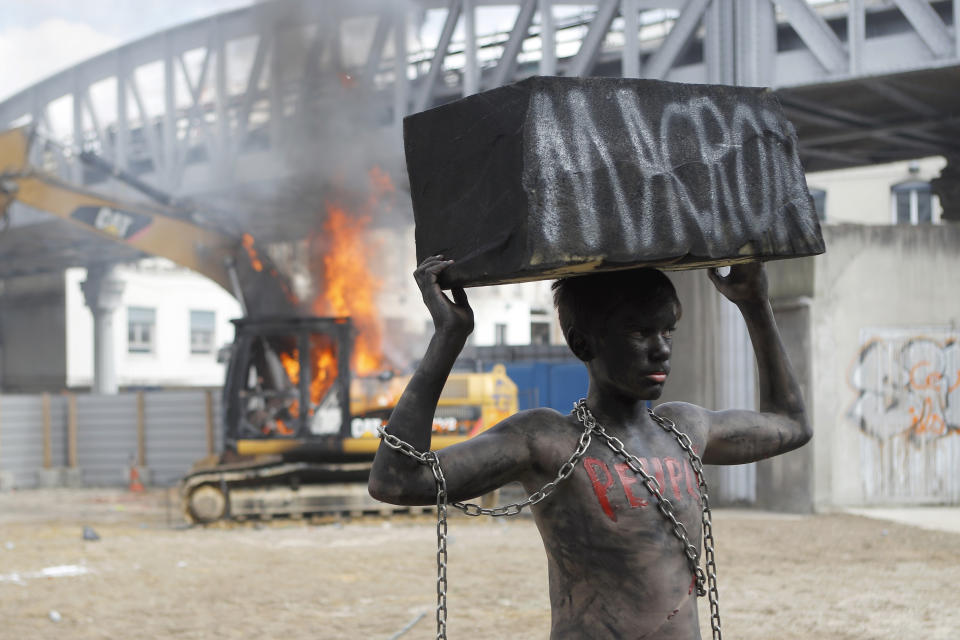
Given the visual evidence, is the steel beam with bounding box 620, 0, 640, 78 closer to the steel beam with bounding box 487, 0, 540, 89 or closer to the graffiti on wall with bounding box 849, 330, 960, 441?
the steel beam with bounding box 487, 0, 540, 89

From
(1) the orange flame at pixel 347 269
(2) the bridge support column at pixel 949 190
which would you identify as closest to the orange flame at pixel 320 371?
(1) the orange flame at pixel 347 269

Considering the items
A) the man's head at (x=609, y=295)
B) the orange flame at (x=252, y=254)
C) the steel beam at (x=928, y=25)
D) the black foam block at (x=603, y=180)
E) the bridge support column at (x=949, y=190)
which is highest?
the steel beam at (x=928, y=25)

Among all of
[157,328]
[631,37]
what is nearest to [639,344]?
[631,37]

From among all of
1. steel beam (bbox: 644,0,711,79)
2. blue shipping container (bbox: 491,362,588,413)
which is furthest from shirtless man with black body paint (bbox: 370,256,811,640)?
blue shipping container (bbox: 491,362,588,413)

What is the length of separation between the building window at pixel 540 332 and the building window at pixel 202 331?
542 inches

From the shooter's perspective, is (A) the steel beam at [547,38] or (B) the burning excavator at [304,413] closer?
(B) the burning excavator at [304,413]

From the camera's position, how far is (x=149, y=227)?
19.1 metres

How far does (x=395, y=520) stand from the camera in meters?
15.3

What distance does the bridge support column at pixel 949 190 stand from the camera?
21375 millimetres

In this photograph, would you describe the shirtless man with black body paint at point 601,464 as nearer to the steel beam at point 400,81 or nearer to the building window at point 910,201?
the steel beam at point 400,81

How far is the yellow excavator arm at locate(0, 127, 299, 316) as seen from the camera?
18.5 meters

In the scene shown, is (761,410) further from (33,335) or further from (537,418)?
(33,335)

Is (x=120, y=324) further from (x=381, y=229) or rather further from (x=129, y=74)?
(x=381, y=229)

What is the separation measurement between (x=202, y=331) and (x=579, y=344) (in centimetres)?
4280
